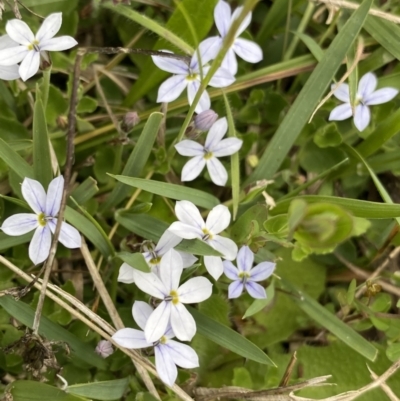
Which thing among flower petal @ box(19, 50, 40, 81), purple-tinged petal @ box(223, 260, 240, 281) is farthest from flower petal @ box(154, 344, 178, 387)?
flower petal @ box(19, 50, 40, 81)

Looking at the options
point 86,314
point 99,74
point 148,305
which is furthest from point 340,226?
point 99,74

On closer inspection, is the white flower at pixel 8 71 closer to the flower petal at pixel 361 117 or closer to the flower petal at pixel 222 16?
the flower petal at pixel 222 16

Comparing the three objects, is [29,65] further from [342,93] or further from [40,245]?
[342,93]

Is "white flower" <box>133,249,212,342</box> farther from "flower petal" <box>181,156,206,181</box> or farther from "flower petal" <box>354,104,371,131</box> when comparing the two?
"flower petal" <box>354,104,371,131</box>

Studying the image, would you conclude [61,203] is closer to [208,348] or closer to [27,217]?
[27,217]

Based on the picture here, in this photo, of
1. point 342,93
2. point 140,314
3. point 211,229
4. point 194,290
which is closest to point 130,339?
point 140,314
